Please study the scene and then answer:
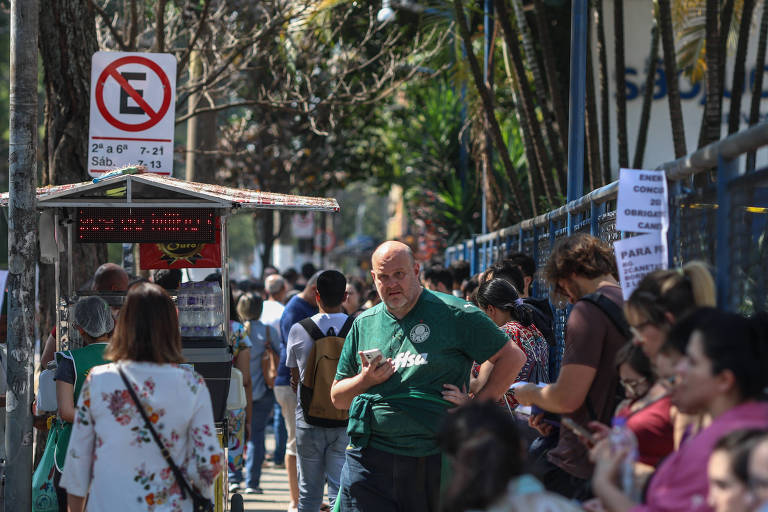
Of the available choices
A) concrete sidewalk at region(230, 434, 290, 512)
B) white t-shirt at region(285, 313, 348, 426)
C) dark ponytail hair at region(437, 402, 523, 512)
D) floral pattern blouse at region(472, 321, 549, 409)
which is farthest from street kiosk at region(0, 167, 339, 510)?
dark ponytail hair at region(437, 402, 523, 512)

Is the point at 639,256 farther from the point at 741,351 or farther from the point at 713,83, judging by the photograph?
the point at 713,83

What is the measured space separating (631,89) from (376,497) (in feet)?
47.6

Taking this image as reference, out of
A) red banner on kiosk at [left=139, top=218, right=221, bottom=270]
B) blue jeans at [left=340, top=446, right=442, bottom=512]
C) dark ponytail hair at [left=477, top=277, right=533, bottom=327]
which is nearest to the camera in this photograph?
blue jeans at [left=340, top=446, right=442, bottom=512]

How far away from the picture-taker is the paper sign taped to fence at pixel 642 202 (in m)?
4.02

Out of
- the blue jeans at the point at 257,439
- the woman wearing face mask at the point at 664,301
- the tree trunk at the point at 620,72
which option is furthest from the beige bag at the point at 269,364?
the woman wearing face mask at the point at 664,301

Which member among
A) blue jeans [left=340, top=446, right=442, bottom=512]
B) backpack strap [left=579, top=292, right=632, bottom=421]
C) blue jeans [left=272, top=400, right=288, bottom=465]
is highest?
backpack strap [left=579, top=292, right=632, bottom=421]

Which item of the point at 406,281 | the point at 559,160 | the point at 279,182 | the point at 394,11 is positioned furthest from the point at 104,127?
the point at 279,182

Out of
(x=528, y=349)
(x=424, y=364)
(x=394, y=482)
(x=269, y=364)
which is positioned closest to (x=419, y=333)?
(x=424, y=364)

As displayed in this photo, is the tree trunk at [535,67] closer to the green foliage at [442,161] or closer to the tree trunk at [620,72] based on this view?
the tree trunk at [620,72]

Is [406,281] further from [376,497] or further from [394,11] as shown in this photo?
[394,11]

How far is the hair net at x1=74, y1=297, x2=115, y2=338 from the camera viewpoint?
5484 mm

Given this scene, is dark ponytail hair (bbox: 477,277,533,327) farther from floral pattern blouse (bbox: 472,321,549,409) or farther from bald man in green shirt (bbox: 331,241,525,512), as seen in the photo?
bald man in green shirt (bbox: 331,241,525,512)

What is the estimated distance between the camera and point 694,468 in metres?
2.86

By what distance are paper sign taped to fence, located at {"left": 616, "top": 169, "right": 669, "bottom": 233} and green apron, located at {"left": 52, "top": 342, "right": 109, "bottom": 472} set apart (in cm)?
281
